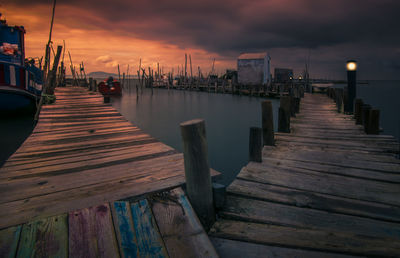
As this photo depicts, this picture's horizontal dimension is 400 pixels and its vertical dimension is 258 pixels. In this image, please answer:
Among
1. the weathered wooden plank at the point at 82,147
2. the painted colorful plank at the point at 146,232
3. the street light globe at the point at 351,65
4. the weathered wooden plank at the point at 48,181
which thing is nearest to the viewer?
the painted colorful plank at the point at 146,232

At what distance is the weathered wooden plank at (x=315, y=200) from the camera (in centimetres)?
245

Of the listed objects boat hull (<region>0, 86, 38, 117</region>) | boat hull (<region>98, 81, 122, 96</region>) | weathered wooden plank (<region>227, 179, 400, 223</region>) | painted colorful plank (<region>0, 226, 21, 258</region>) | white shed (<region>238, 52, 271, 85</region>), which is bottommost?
weathered wooden plank (<region>227, 179, 400, 223</region>)

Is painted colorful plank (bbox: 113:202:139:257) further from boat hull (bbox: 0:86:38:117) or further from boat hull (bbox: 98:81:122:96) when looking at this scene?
boat hull (bbox: 98:81:122:96)

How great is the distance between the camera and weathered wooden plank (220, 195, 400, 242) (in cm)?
216

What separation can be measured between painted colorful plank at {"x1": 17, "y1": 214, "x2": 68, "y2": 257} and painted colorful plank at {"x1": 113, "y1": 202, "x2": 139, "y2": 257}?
0.37 metres

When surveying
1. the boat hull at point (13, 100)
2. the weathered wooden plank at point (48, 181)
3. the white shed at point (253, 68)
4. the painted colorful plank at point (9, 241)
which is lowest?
the painted colorful plank at point (9, 241)

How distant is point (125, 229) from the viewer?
1.87 m

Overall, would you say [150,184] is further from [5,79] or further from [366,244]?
[5,79]

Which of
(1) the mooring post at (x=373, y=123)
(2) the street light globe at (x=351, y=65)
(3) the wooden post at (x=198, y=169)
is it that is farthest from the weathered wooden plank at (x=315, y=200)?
(2) the street light globe at (x=351, y=65)

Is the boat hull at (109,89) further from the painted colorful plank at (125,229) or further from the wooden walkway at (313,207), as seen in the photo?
the painted colorful plank at (125,229)

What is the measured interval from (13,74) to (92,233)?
14.4 metres

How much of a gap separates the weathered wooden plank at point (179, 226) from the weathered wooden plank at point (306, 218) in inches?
19.1

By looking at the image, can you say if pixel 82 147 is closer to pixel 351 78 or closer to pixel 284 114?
pixel 284 114

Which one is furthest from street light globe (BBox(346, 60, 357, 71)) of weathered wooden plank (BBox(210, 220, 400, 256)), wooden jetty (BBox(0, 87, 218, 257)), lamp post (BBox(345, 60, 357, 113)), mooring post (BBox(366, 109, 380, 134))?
weathered wooden plank (BBox(210, 220, 400, 256))
